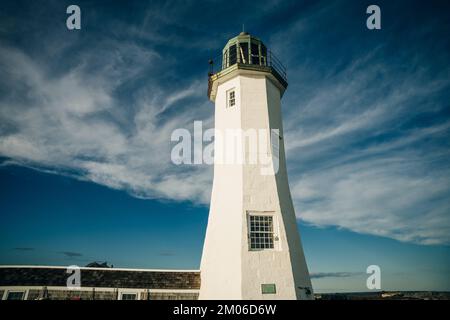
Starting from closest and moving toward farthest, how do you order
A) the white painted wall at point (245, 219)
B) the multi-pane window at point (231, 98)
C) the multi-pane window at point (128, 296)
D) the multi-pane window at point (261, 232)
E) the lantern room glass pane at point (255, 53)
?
1. the white painted wall at point (245, 219)
2. the multi-pane window at point (261, 232)
3. the multi-pane window at point (128, 296)
4. the multi-pane window at point (231, 98)
5. the lantern room glass pane at point (255, 53)

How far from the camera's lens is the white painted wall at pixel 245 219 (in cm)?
1236

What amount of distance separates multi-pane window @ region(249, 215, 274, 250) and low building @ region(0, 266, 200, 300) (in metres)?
4.99

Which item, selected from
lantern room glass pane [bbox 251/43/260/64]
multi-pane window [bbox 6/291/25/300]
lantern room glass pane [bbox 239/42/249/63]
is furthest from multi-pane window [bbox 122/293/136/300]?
lantern room glass pane [bbox 251/43/260/64]

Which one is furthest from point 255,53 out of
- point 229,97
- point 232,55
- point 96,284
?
point 96,284

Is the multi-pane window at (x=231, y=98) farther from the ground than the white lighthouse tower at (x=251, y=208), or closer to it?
farther from the ground

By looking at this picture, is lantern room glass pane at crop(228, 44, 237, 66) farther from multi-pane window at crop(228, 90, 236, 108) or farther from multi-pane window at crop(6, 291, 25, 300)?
multi-pane window at crop(6, 291, 25, 300)

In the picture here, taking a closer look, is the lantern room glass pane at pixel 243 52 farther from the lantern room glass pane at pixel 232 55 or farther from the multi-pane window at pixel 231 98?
the multi-pane window at pixel 231 98

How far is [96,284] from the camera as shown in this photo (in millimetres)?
15492

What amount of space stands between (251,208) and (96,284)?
10.2 meters

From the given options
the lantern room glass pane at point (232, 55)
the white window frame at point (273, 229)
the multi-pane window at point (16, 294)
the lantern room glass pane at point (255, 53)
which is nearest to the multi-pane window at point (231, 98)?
the lantern room glass pane at point (232, 55)

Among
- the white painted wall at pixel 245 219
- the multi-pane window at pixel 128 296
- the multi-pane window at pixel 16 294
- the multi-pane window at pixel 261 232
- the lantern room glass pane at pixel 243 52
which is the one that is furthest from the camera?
the lantern room glass pane at pixel 243 52

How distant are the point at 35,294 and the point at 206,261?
1000 cm

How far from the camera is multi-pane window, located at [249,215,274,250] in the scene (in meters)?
13.2
